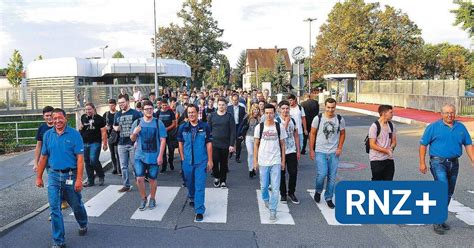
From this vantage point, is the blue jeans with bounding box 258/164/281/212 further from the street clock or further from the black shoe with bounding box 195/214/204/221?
the street clock

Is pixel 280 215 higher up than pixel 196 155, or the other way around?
pixel 196 155

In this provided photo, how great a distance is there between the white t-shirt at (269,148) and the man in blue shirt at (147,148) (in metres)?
1.61

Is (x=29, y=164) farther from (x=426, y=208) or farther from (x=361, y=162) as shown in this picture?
(x=426, y=208)

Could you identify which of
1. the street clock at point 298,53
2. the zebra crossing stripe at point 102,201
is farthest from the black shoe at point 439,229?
the street clock at point 298,53

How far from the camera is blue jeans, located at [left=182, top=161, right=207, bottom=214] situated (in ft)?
21.1

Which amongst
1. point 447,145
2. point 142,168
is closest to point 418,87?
point 447,145

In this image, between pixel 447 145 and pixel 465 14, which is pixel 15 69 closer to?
pixel 465 14

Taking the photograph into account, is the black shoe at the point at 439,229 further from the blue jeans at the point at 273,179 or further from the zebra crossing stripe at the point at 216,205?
the zebra crossing stripe at the point at 216,205

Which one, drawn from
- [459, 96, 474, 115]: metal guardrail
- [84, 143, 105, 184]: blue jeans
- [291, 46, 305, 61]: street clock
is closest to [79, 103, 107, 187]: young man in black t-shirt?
[84, 143, 105, 184]: blue jeans

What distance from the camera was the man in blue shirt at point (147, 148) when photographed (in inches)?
270

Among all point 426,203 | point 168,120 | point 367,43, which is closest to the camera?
point 426,203

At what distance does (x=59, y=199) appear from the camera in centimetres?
540

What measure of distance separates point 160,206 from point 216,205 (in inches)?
37.1

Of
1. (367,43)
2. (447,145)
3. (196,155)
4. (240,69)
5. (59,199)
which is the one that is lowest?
(59,199)
